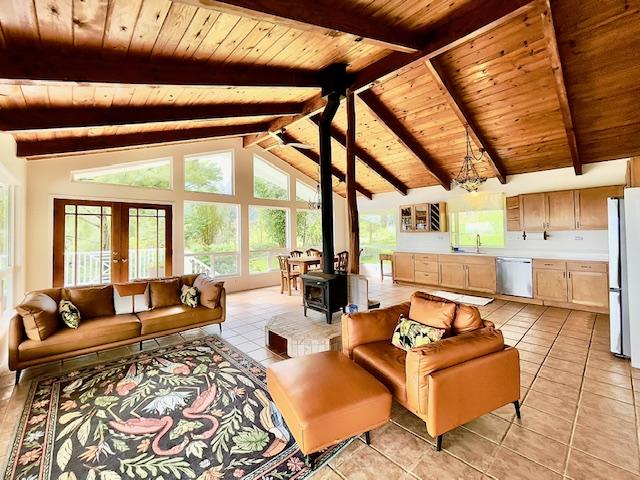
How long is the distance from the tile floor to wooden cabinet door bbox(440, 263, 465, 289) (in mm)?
2832

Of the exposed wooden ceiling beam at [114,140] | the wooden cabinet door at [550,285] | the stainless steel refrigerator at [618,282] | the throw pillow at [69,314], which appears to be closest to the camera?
the stainless steel refrigerator at [618,282]

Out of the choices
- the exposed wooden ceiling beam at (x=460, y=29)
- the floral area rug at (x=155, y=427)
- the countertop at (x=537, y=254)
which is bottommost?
the floral area rug at (x=155, y=427)

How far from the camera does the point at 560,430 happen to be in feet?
6.64

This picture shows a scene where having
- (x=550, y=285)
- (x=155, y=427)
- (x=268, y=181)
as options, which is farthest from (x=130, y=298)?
(x=550, y=285)

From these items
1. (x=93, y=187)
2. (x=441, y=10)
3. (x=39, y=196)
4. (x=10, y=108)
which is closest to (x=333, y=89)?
(x=441, y=10)

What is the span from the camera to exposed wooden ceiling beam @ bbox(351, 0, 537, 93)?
8.45 feet

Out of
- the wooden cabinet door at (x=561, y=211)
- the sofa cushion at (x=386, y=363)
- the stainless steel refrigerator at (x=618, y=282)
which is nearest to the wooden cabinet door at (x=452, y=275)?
the wooden cabinet door at (x=561, y=211)

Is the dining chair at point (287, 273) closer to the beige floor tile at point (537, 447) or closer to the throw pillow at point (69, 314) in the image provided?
the throw pillow at point (69, 314)

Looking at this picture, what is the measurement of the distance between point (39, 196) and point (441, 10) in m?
6.36

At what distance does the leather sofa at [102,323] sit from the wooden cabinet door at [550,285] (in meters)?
5.65

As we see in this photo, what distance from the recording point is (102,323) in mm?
3340

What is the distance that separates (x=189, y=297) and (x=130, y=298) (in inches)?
28.7

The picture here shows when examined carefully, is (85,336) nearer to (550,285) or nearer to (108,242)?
(108,242)

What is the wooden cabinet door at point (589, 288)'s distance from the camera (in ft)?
15.2
